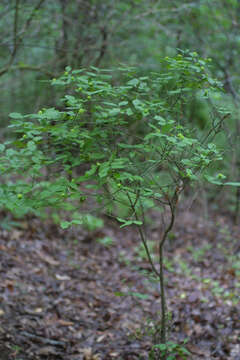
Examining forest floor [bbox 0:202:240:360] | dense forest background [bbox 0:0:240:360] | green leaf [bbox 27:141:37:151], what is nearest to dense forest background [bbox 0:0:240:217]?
dense forest background [bbox 0:0:240:360]

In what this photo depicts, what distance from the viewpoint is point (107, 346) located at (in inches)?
143

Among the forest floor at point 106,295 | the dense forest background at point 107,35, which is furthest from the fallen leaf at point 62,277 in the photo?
the dense forest background at point 107,35

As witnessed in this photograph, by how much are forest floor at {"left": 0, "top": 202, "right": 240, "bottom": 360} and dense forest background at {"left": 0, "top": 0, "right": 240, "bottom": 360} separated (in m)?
0.02

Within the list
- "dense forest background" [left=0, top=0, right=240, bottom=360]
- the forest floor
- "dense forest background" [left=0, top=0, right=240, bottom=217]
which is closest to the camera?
"dense forest background" [left=0, top=0, right=240, bottom=360]

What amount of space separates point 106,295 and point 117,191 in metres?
2.77

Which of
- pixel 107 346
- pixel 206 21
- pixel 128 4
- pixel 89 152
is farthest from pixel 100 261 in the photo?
pixel 206 21

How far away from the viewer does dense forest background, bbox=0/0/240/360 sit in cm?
243

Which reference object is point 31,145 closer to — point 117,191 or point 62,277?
point 117,191

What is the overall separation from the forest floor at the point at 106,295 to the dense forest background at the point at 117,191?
2 cm

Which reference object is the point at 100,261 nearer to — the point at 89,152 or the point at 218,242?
the point at 218,242

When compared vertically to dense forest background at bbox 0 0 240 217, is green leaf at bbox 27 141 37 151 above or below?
below

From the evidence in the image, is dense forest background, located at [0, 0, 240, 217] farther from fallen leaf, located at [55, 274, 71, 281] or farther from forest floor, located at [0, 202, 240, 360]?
Answer: fallen leaf, located at [55, 274, 71, 281]

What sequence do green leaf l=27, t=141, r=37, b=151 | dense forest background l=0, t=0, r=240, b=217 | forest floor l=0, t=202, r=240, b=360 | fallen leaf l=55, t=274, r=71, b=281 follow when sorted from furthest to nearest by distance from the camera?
dense forest background l=0, t=0, r=240, b=217, fallen leaf l=55, t=274, r=71, b=281, forest floor l=0, t=202, r=240, b=360, green leaf l=27, t=141, r=37, b=151

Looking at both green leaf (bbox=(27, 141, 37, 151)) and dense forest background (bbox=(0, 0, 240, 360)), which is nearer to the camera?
green leaf (bbox=(27, 141, 37, 151))
